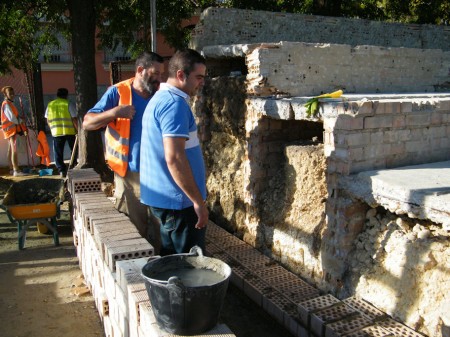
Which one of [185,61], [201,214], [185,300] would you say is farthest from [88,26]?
[185,300]

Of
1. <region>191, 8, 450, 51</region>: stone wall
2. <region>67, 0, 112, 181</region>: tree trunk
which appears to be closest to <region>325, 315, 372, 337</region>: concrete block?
Answer: <region>191, 8, 450, 51</region>: stone wall

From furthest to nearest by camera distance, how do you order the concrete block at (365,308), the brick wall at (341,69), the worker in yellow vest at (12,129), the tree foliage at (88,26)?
the worker in yellow vest at (12,129) < the tree foliage at (88,26) < the brick wall at (341,69) < the concrete block at (365,308)

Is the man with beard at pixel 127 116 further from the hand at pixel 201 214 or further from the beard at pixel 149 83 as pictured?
the hand at pixel 201 214

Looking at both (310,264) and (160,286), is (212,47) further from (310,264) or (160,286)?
(160,286)

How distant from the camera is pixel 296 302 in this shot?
3664 mm

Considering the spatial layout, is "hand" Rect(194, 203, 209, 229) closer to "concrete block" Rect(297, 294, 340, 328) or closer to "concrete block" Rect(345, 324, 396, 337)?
"concrete block" Rect(297, 294, 340, 328)

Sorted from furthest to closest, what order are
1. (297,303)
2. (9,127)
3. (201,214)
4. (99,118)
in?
(9,127) → (99,118) → (297,303) → (201,214)

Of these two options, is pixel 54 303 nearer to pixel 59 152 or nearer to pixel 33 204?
pixel 33 204

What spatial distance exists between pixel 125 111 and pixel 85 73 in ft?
13.7

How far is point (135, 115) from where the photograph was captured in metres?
3.84

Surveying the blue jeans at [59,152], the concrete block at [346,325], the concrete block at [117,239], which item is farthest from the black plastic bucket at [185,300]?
the blue jeans at [59,152]

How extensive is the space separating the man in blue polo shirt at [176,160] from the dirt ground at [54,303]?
1.07m

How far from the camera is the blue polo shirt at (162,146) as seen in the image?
280 centimetres

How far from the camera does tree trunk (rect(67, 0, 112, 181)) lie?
7.23m
